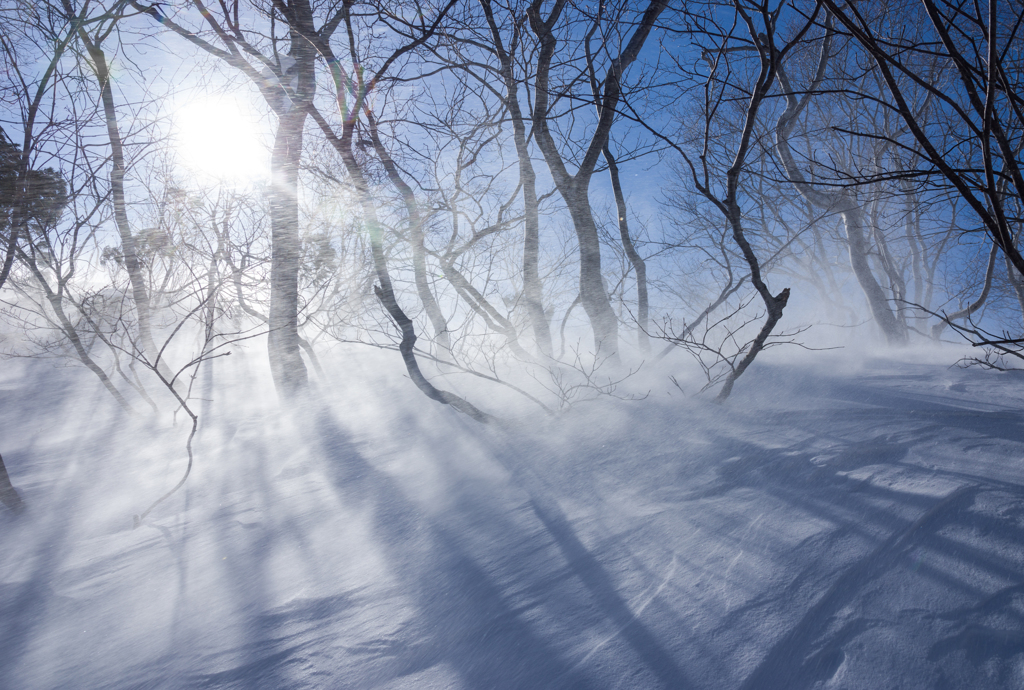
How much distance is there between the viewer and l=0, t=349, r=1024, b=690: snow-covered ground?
1152 mm

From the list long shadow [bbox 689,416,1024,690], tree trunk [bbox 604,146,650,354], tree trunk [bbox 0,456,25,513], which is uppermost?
tree trunk [bbox 604,146,650,354]

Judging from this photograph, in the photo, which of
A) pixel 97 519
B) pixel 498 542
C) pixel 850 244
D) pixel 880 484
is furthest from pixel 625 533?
pixel 850 244

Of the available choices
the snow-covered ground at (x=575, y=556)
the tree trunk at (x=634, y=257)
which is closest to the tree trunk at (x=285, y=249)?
the snow-covered ground at (x=575, y=556)

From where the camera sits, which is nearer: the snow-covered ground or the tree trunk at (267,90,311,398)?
the snow-covered ground

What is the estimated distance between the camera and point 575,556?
62.7 inches

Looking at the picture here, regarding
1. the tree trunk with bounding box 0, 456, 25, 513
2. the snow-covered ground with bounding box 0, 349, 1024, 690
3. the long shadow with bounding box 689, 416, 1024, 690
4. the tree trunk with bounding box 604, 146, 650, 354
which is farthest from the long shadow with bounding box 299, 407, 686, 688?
the tree trunk with bounding box 604, 146, 650, 354

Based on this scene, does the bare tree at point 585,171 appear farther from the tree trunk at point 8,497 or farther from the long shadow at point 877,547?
the tree trunk at point 8,497

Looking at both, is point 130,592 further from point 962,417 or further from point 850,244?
point 850,244

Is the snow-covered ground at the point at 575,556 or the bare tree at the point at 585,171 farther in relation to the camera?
the bare tree at the point at 585,171

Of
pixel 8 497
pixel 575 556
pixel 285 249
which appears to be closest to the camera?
pixel 575 556

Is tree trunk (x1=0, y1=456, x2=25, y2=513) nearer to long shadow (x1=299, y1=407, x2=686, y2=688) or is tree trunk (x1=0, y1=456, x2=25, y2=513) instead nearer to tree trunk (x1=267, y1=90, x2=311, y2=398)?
long shadow (x1=299, y1=407, x2=686, y2=688)

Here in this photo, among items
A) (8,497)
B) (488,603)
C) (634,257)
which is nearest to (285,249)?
(8,497)

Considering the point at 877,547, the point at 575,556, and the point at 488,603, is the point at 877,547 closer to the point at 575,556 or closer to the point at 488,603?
the point at 575,556

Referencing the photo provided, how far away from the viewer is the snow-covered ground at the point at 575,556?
1152mm
